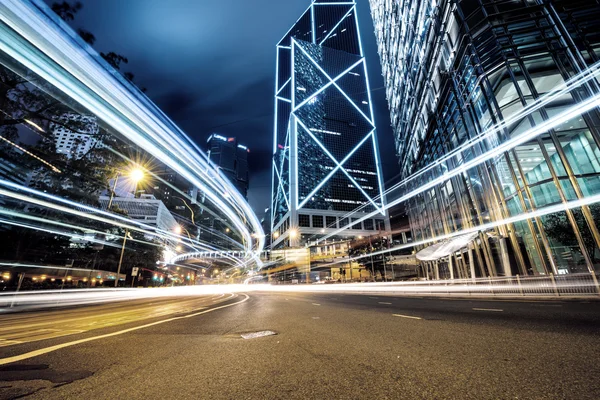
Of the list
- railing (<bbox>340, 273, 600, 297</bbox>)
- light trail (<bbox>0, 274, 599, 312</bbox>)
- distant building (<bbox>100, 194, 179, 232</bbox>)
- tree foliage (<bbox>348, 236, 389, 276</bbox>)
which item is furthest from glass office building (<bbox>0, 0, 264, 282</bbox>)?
distant building (<bbox>100, 194, 179, 232</bbox>)

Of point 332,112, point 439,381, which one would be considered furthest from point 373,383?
point 332,112

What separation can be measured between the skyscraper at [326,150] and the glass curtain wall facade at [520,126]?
71.7 m

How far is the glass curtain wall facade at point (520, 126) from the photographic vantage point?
54.3ft

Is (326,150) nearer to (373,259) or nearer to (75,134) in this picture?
(373,259)

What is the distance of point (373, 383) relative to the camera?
2.47 metres

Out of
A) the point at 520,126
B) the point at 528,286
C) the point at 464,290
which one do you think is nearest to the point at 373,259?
the point at 464,290

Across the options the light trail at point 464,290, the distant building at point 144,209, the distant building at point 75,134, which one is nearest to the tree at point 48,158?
the distant building at point 75,134

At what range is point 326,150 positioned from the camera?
387ft

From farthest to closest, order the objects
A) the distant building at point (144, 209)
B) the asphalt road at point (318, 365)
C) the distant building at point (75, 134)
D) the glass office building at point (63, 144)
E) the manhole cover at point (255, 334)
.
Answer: the distant building at point (144, 209), the distant building at point (75, 134), the glass office building at point (63, 144), the manhole cover at point (255, 334), the asphalt road at point (318, 365)

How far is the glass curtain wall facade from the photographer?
1656cm

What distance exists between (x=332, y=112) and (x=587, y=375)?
137 m

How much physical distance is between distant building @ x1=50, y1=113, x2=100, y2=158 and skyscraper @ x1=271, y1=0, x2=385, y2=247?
76075mm

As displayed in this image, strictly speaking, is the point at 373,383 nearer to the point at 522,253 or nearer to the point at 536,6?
the point at 522,253

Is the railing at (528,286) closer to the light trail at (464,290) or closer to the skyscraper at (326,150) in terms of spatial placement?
the light trail at (464,290)
